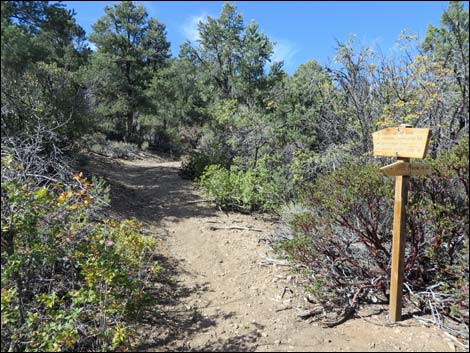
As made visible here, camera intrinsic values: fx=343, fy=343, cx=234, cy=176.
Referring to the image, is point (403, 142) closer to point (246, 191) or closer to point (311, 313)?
point (311, 313)

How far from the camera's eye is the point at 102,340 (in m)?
3.02

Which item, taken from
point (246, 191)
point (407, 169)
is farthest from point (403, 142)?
point (246, 191)

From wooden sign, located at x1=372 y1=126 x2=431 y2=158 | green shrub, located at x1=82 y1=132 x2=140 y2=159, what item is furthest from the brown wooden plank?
green shrub, located at x1=82 y1=132 x2=140 y2=159

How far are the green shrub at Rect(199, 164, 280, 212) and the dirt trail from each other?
0.37 m

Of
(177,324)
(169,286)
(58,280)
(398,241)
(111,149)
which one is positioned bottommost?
(177,324)

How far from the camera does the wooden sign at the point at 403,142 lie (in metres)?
3.12

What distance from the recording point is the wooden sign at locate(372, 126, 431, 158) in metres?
3.12

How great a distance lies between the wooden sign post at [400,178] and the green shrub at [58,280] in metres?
2.47

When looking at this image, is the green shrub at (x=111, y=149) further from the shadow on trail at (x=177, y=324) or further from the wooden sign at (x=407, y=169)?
the wooden sign at (x=407, y=169)

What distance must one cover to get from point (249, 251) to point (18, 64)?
4.39m

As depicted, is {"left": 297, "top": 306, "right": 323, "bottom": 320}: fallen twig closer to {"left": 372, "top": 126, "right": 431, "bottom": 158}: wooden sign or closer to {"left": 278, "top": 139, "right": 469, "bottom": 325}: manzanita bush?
{"left": 278, "top": 139, "right": 469, "bottom": 325}: manzanita bush

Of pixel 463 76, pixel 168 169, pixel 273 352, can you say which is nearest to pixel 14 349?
pixel 273 352

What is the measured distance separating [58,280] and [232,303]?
75.5 inches

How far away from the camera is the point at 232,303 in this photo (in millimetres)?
4074
